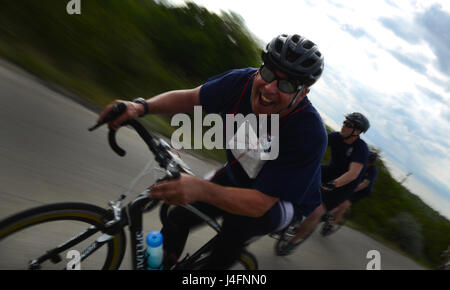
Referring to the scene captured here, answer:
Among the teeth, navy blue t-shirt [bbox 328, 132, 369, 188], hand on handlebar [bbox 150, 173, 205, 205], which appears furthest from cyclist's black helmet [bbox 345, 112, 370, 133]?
hand on handlebar [bbox 150, 173, 205, 205]

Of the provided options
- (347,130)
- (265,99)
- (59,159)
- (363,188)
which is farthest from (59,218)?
(363,188)

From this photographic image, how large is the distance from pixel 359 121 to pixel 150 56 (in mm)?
5088

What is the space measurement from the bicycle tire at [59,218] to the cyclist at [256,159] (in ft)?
1.27

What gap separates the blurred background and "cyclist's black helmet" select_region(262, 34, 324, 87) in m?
3.19

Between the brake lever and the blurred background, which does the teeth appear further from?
the blurred background

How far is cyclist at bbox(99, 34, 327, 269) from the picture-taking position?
67.2 inches

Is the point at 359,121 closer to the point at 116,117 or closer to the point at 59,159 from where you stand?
the point at 116,117

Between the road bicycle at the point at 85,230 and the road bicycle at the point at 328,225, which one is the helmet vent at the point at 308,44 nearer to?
the road bicycle at the point at 85,230

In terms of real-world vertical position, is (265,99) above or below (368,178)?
below

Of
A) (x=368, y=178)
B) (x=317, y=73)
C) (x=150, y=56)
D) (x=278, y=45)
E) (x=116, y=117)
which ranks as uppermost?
(x=150, y=56)

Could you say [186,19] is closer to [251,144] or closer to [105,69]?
[105,69]

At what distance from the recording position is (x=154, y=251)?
1978 millimetres

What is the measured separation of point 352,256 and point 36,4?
6.99 m
